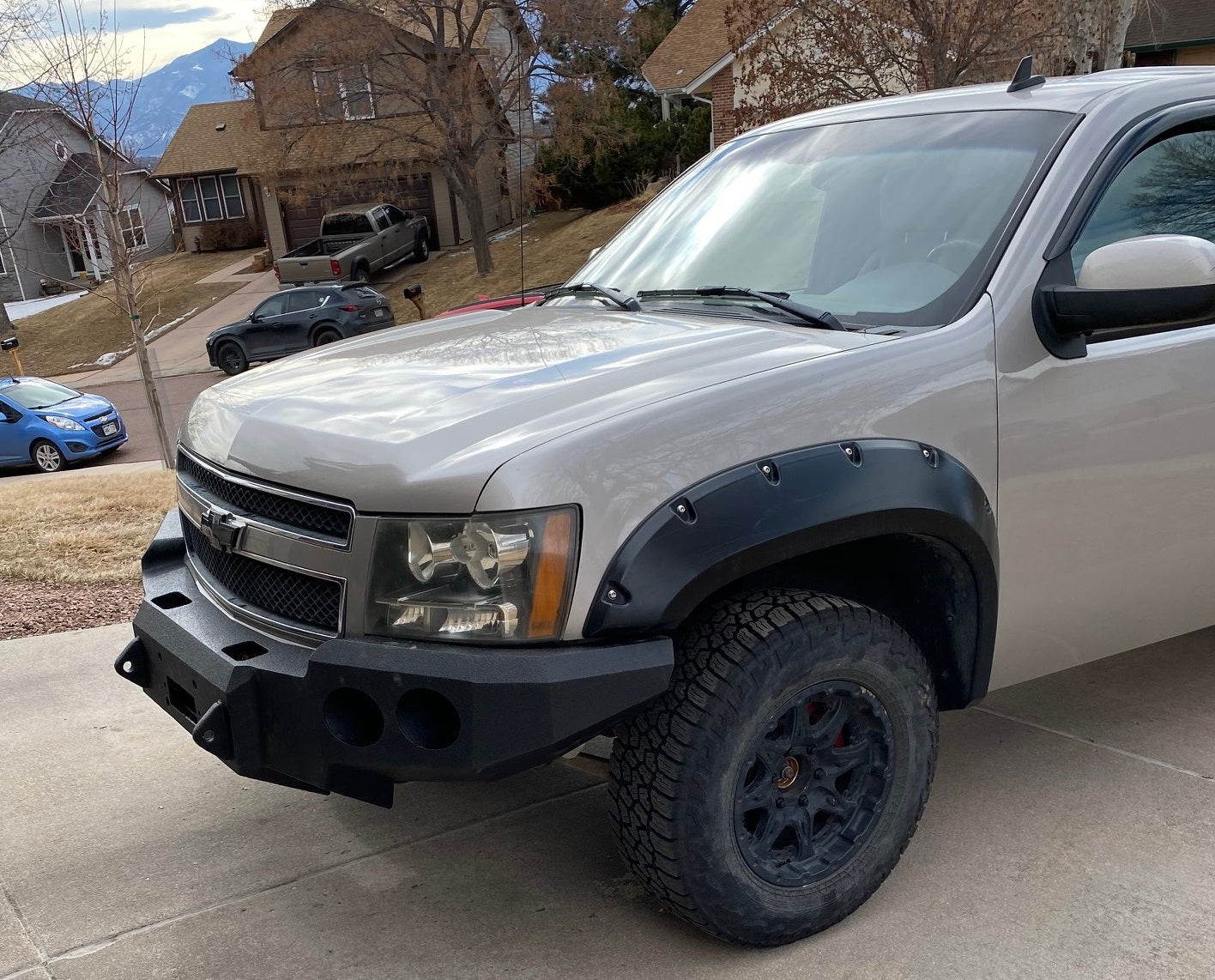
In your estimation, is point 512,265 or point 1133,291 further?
point 512,265

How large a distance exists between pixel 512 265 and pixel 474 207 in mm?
2065

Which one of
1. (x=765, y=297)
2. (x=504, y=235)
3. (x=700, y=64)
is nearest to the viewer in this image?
(x=765, y=297)

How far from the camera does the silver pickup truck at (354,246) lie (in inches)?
1273

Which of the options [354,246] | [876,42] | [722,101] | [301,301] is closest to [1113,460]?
[876,42]

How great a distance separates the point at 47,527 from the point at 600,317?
19.0 feet

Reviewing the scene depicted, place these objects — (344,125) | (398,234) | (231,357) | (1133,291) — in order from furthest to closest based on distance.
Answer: (398,234)
(344,125)
(231,357)
(1133,291)

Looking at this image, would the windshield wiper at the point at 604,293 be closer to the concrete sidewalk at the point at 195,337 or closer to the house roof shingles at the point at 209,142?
the concrete sidewalk at the point at 195,337

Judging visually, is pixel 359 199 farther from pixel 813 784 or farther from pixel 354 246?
pixel 813 784

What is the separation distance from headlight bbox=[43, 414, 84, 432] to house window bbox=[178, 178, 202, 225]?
30.3 m

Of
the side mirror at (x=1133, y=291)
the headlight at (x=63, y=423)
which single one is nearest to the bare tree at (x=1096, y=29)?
the side mirror at (x=1133, y=291)

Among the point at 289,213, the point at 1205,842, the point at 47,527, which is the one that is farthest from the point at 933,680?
the point at 289,213

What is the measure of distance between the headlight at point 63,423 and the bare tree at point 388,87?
→ 569 inches

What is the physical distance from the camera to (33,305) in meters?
41.2

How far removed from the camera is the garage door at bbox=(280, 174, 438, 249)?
32562mm
